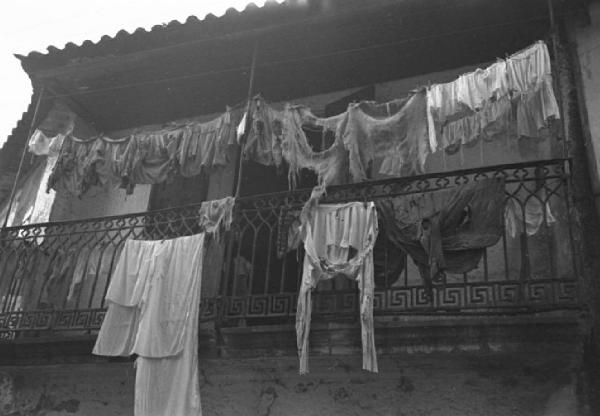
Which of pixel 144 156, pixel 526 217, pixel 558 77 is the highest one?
pixel 558 77

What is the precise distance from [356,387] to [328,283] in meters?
1.61

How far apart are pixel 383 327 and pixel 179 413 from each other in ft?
7.18

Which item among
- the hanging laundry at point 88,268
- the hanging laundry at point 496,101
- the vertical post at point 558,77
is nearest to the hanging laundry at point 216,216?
the hanging laundry at point 88,268

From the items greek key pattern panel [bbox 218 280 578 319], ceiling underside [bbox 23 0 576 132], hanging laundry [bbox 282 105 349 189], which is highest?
ceiling underside [bbox 23 0 576 132]

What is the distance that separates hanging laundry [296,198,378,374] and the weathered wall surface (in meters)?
0.46

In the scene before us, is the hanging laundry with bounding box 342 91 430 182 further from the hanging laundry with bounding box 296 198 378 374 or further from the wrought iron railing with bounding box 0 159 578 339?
the hanging laundry with bounding box 296 198 378 374

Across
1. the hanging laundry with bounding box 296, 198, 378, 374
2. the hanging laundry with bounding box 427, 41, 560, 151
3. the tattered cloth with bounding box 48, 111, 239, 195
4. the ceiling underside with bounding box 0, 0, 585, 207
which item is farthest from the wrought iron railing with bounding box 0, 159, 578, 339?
the ceiling underside with bounding box 0, 0, 585, 207

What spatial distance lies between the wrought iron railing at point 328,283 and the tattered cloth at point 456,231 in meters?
0.14

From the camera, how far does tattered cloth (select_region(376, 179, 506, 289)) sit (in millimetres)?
6262

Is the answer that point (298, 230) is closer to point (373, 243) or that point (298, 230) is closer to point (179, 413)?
point (373, 243)

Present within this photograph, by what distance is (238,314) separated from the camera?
Result: 7.02 metres

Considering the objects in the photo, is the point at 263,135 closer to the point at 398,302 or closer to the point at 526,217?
the point at 398,302

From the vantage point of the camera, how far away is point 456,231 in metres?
6.44

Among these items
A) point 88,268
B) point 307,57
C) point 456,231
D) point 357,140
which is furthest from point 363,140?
point 88,268
